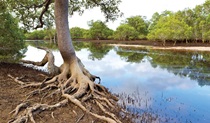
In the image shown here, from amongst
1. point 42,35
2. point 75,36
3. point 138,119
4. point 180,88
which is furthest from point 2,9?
point 42,35

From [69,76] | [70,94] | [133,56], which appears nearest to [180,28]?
[133,56]

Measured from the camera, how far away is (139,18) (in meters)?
82.2

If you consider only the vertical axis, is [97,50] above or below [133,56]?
above

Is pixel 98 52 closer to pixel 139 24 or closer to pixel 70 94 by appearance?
pixel 70 94

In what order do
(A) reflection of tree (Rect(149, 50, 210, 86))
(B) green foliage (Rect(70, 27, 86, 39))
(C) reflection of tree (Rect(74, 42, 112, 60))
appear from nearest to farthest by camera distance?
(A) reflection of tree (Rect(149, 50, 210, 86))
(C) reflection of tree (Rect(74, 42, 112, 60))
(B) green foliage (Rect(70, 27, 86, 39))

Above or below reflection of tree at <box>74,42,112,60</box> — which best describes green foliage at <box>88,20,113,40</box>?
above

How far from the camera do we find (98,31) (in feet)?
267

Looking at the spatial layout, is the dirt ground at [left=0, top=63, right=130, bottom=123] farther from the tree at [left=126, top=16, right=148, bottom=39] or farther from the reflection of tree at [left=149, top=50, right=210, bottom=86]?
the tree at [left=126, top=16, right=148, bottom=39]

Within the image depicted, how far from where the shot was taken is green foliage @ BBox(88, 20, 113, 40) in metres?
80.7

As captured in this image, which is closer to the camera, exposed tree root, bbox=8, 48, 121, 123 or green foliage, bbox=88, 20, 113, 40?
exposed tree root, bbox=8, 48, 121, 123

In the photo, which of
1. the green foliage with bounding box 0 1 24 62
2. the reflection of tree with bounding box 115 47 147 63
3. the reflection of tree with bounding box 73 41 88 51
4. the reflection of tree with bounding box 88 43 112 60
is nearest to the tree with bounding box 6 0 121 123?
the green foliage with bounding box 0 1 24 62

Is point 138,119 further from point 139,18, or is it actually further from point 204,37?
point 139,18

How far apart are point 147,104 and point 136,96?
121 centimetres

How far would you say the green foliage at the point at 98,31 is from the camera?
80.7 m
